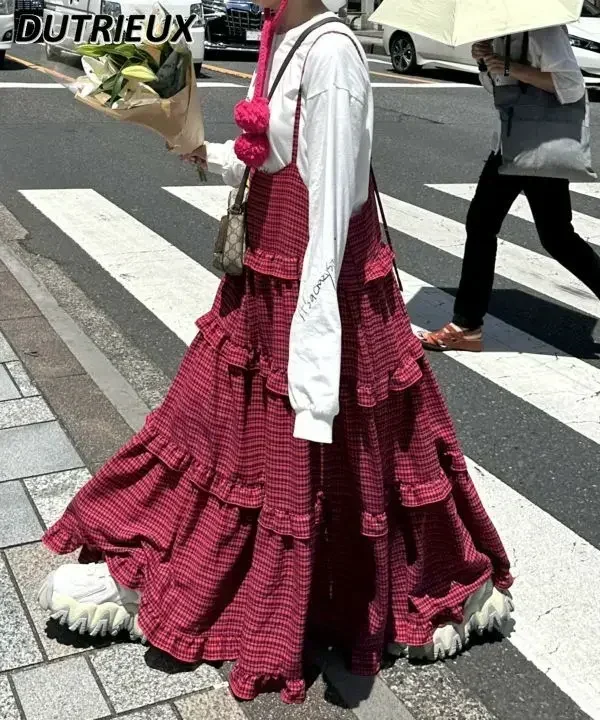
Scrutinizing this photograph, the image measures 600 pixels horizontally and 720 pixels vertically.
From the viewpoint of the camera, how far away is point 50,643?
2.86 meters

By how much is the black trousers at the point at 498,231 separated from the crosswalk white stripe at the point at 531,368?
23 cm

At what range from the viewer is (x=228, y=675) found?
2781 millimetres

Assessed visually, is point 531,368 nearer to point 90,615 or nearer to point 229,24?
point 90,615

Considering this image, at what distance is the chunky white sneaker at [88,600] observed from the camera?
9.21ft

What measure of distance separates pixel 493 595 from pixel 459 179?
21.5 ft

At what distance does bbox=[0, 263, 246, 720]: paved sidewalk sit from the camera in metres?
2.65

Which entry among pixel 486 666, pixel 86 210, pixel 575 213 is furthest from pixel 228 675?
pixel 575 213

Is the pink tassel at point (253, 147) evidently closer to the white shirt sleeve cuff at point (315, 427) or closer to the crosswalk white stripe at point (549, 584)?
the white shirt sleeve cuff at point (315, 427)

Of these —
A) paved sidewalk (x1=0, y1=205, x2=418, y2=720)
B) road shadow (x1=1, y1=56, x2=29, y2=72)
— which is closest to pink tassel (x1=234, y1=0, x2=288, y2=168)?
paved sidewalk (x1=0, y1=205, x2=418, y2=720)

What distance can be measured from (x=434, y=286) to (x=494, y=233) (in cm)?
122

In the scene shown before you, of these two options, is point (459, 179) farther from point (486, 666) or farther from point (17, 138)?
point (486, 666)

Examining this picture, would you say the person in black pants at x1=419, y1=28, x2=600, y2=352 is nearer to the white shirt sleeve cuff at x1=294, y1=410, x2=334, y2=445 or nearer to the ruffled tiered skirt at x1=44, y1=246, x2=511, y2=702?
the ruffled tiered skirt at x1=44, y1=246, x2=511, y2=702

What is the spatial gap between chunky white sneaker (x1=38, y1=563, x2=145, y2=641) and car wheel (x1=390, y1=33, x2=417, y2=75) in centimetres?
1535

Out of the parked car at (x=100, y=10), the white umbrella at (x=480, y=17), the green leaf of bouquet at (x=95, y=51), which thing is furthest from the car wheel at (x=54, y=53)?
the white umbrella at (x=480, y=17)
